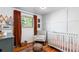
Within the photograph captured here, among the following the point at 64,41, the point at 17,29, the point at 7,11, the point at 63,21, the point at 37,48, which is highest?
the point at 7,11

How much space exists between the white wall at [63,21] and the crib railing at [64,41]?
9 cm

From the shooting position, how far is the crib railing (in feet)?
Result: 5.16

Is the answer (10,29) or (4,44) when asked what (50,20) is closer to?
(10,29)

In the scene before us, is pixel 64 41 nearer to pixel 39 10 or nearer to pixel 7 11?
pixel 39 10

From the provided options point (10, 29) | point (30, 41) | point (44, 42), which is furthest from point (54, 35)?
point (10, 29)

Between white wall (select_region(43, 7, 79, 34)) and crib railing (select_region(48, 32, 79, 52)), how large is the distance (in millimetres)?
89

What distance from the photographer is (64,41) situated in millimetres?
1673

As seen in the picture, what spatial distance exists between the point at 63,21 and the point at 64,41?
0.36m

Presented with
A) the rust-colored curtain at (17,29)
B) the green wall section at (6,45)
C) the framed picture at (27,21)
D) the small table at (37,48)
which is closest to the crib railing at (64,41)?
the small table at (37,48)

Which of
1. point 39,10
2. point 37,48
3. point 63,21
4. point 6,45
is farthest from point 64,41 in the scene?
point 6,45

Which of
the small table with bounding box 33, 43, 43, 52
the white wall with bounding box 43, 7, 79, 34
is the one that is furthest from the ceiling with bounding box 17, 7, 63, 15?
the small table with bounding box 33, 43, 43, 52

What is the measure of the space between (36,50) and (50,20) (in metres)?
0.62

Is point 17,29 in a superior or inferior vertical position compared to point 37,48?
superior

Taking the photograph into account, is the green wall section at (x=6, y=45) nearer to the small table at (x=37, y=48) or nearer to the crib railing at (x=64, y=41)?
the small table at (x=37, y=48)
